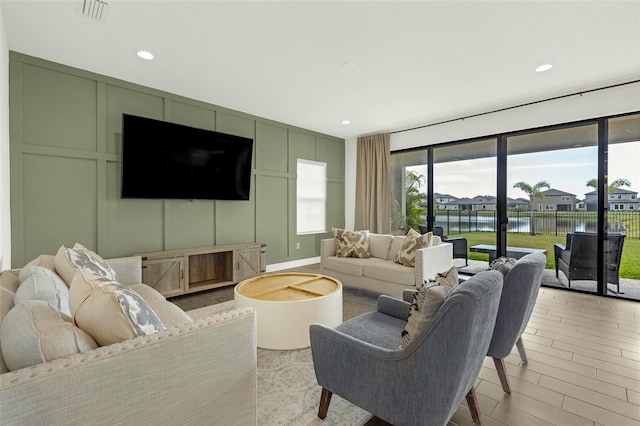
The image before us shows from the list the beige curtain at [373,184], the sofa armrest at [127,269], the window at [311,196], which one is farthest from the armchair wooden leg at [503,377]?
the window at [311,196]

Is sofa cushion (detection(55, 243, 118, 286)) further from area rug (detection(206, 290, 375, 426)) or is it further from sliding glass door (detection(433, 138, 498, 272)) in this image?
sliding glass door (detection(433, 138, 498, 272))

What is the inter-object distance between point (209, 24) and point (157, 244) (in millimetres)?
2738

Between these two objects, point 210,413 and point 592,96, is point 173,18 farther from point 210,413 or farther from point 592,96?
point 592,96

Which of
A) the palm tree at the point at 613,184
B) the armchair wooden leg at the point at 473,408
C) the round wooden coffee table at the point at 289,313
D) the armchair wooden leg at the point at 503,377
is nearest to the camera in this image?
the armchair wooden leg at the point at 473,408

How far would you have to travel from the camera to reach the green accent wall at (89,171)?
3.02m

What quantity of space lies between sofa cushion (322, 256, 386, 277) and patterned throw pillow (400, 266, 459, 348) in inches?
96.6

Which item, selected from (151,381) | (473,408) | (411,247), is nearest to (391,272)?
(411,247)

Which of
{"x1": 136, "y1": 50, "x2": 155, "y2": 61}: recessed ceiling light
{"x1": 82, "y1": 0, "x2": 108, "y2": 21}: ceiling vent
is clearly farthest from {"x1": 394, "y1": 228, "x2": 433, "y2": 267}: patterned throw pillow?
{"x1": 82, "y1": 0, "x2": 108, "y2": 21}: ceiling vent

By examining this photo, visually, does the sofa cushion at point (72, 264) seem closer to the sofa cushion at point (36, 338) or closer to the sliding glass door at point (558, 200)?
the sofa cushion at point (36, 338)

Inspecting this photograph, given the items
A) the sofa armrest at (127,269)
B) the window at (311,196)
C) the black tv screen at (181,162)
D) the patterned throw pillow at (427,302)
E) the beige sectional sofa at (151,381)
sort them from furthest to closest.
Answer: the window at (311,196)
the black tv screen at (181,162)
the sofa armrest at (127,269)
the patterned throw pillow at (427,302)
the beige sectional sofa at (151,381)

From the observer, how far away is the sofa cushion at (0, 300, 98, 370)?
33.7 inches

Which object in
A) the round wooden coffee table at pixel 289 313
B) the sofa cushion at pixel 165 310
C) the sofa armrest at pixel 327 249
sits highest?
the sofa armrest at pixel 327 249

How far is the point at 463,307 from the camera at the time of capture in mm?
1061

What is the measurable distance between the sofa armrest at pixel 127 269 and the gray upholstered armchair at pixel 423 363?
211 cm
